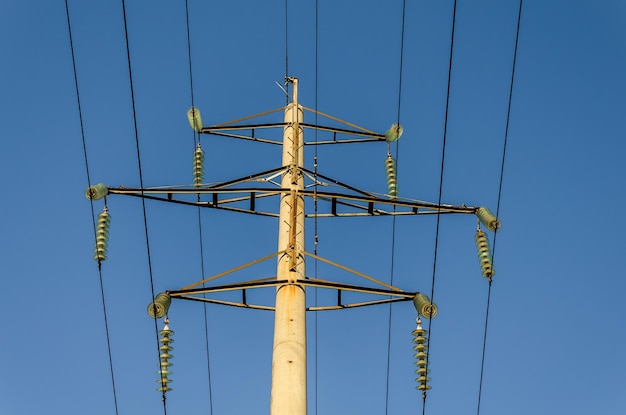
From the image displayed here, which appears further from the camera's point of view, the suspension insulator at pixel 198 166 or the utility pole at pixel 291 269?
the suspension insulator at pixel 198 166

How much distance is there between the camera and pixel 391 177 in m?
17.4

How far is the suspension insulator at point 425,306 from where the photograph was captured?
11195 mm

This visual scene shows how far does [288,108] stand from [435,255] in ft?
24.8

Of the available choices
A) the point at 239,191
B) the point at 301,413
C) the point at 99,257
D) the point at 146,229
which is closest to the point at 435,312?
the point at 301,413

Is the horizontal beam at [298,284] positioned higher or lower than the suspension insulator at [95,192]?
lower

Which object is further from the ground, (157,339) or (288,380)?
(157,339)

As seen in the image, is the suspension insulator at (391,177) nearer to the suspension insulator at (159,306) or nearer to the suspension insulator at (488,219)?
the suspension insulator at (488,219)

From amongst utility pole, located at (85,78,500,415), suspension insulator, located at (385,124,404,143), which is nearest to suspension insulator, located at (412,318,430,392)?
utility pole, located at (85,78,500,415)

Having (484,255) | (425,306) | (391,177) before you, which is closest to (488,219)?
(484,255)

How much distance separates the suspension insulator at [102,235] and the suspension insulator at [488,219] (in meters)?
6.78

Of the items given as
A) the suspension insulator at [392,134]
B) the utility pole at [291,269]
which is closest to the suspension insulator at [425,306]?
the utility pole at [291,269]

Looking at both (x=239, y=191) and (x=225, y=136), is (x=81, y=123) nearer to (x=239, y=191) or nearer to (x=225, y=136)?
(x=239, y=191)

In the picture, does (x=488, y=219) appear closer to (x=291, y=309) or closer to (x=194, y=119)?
(x=291, y=309)

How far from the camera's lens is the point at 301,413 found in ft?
30.8
